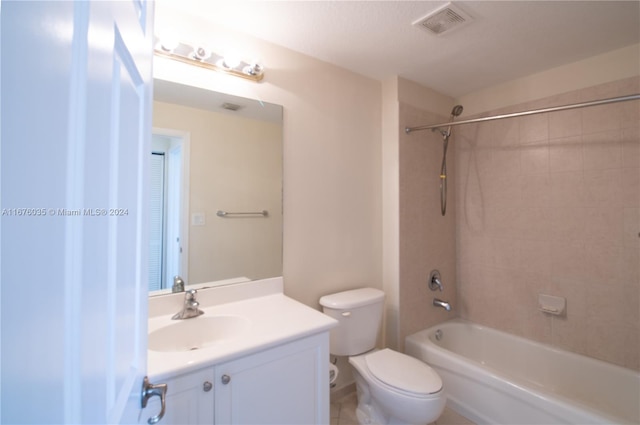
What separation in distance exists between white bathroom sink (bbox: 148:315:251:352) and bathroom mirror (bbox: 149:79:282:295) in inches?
8.1

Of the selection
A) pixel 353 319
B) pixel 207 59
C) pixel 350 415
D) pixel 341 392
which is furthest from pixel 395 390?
pixel 207 59

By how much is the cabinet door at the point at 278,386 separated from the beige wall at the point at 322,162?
0.56 m

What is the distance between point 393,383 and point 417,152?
5.42 feet

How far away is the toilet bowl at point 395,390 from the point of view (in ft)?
4.88

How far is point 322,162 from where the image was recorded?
1968 mm

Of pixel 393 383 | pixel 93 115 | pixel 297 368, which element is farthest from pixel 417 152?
pixel 93 115

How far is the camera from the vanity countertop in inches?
38.5

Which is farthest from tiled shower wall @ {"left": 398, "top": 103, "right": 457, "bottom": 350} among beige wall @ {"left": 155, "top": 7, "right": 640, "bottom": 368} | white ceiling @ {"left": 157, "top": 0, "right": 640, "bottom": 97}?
white ceiling @ {"left": 157, "top": 0, "right": 640, "bottom": 97}

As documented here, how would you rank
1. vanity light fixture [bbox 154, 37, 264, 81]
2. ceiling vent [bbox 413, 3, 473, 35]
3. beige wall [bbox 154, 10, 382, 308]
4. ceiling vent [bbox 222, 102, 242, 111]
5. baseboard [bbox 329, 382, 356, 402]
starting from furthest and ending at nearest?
1. baseboard [bbox 329, 382, 356, 402]
2. beige wall [bbox 154, 10, 382, 308]
3. ceiling vent [bbox 222, 102, 242, 111]
4. ceiling vent [bbox 413, 3, 473, 35]
5. vanity light fixture [bbox 154, 37, 264, 81]

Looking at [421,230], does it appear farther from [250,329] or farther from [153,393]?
[153,393]

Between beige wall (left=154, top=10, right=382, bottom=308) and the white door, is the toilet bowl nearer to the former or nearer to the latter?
beige wall (left=154, top=10, right=382, bottom=308)

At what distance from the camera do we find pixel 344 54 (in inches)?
75.4

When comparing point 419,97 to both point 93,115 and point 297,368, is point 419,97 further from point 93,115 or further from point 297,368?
point 93,115

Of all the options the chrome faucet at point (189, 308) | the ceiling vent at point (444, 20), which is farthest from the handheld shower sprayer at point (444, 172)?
the chrome faucet at point (189, 308)
